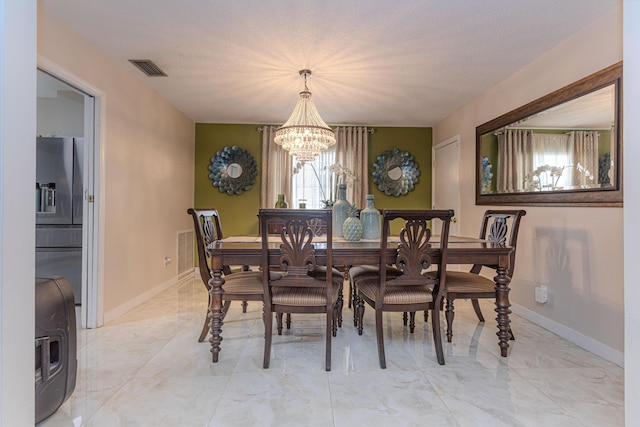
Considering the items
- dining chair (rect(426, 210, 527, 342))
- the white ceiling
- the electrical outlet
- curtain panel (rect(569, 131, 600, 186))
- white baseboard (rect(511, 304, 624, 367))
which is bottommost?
white baseboard (rect(511, 304, 624, 367))

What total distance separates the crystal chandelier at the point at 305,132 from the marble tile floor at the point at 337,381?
163 centimetres

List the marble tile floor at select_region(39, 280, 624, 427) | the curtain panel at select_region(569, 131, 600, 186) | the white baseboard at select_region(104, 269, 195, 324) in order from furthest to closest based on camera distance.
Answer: the white baseboard at select_region(104, 269, 195, 324), the curtain panel at select_region(569, 131, 600, 186), the marble tile floor at select_region(39, 280, 624, 427)

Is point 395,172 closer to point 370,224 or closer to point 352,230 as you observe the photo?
point 370,224

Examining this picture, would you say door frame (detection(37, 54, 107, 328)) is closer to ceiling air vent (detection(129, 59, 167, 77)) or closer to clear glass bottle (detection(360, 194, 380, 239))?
ceiling air vent (detection(129, 59, 167, 77))

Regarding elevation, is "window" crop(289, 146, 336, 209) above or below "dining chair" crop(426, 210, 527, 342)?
above

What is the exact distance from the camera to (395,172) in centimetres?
509

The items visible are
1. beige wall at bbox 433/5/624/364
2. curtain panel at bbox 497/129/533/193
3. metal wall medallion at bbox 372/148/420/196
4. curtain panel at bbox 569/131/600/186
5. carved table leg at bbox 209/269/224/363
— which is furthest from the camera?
metal wall medallion at bbox 372/148/420/196

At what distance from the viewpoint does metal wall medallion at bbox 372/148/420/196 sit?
506 centimetres

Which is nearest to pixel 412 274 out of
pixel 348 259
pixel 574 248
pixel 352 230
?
pixel 348 259

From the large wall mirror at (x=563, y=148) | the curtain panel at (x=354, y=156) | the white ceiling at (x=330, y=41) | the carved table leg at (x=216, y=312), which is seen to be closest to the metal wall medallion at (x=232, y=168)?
the white ceiling at (x=330, y=41)

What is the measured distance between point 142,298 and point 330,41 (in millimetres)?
3000

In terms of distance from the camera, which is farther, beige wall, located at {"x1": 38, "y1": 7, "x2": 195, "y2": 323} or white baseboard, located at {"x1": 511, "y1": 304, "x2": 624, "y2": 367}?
beige wall, located at {"x1": 38, "y1": 7, "x2": 195, "y2": 323}

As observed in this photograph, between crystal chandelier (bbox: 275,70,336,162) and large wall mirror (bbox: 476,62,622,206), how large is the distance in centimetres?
174

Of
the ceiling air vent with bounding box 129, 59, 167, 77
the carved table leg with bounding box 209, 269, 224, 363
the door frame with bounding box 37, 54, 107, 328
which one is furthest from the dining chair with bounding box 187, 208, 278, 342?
the ceiling air vent with bounding box 129, 59, 167, 77
